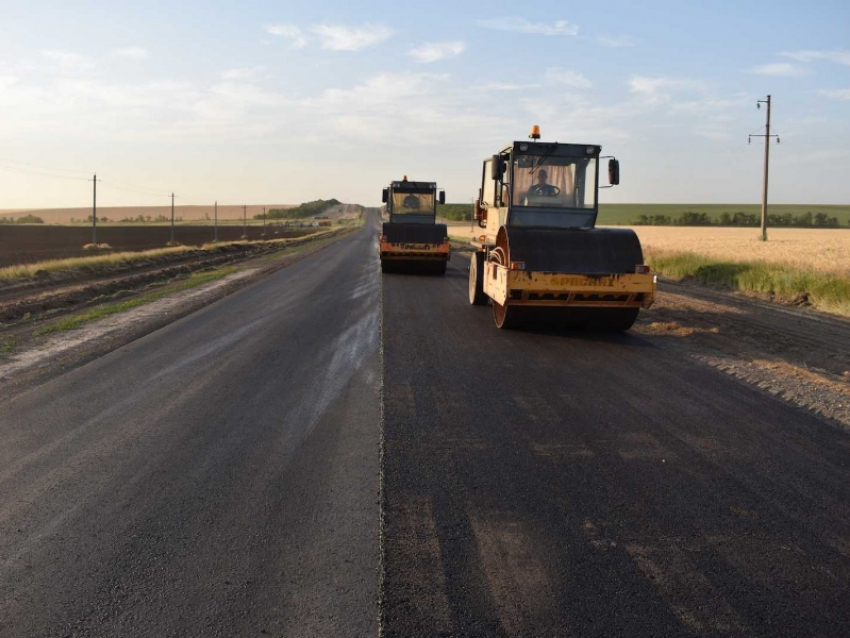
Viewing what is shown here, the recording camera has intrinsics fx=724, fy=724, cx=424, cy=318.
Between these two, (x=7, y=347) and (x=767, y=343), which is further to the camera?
(x=767, y=343)

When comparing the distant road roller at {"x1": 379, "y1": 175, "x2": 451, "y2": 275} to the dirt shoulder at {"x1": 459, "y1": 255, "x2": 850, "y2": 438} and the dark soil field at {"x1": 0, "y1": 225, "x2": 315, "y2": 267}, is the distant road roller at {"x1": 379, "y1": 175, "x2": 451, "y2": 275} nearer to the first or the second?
the dirt shoulder at {"x1": 459, "y1": 255, "x2": 850, "y2": 438}

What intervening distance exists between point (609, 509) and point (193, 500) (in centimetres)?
268

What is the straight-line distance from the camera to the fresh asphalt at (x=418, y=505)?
3412 millimetres

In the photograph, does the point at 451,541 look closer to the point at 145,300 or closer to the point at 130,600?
the point at 130,600

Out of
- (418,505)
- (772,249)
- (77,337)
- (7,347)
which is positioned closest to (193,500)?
(418,505)

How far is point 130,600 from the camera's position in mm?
3484

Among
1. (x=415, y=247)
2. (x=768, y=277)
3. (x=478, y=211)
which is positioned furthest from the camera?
(x=415, y=247)

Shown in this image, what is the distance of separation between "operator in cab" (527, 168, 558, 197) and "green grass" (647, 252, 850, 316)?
649 cm

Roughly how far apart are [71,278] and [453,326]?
16.5 metres

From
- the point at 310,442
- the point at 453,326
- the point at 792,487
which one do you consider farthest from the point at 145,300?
the point at 792,487

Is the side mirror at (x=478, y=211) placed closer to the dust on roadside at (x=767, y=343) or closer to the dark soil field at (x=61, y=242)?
the dust on roadside at (x=767, y=343)

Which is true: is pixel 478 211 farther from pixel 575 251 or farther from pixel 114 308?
pixel 114 308

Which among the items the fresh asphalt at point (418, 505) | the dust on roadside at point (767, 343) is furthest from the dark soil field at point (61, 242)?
the fresh asphalt at point (418, 505)

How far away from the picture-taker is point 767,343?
11.0 meters
